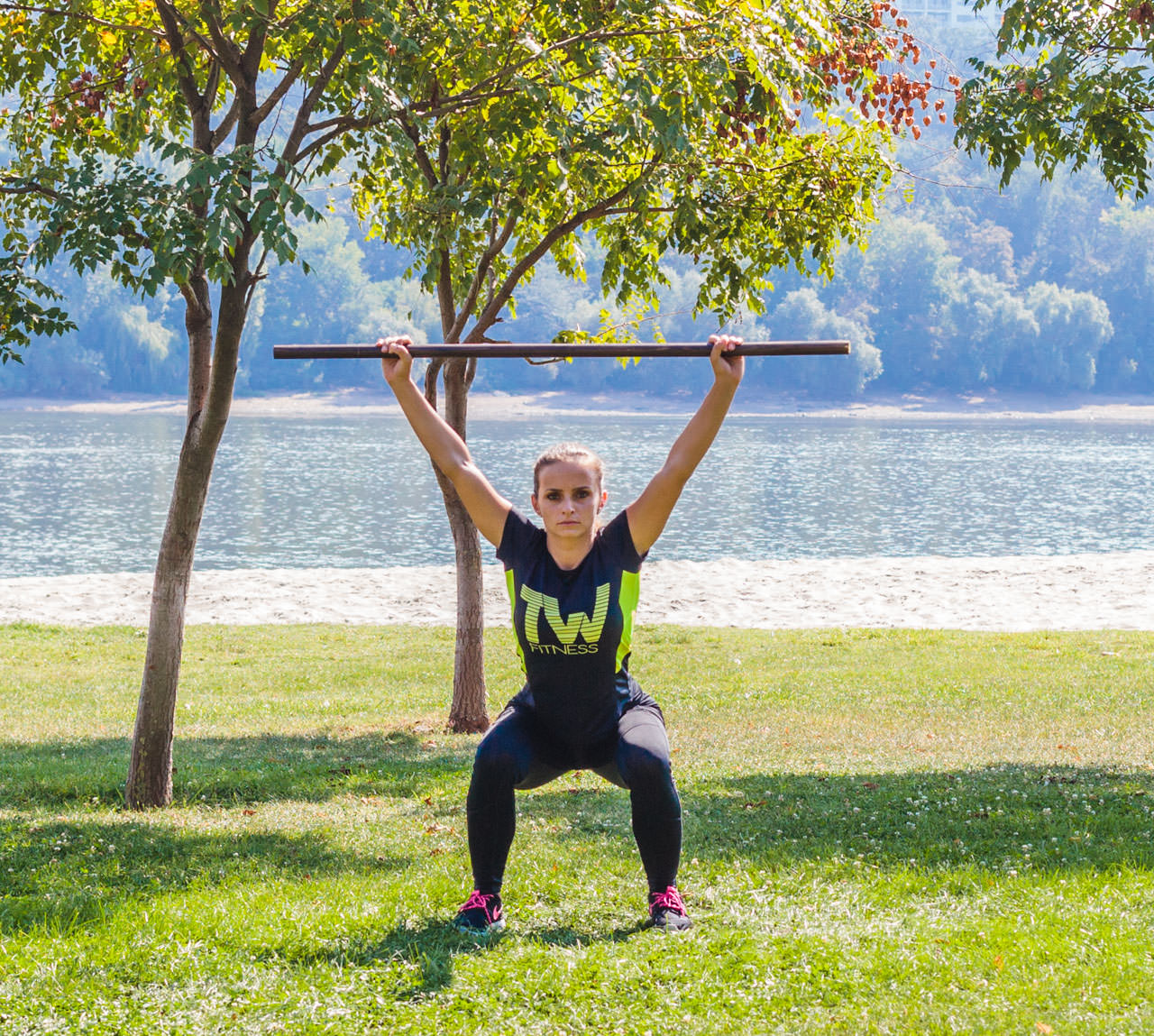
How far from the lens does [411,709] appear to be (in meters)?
12.7

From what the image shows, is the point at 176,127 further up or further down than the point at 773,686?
further up

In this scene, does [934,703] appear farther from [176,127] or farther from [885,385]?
[885,385]

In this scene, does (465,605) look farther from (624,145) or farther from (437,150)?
(624,145)

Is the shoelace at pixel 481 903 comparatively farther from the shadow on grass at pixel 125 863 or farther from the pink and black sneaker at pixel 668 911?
the shadow on grass at pixel 125 863

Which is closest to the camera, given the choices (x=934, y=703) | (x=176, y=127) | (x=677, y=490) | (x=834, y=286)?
(x=677, y=490)

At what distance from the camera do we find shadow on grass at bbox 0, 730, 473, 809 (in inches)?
333

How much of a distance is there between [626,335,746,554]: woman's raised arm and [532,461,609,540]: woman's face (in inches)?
6.1

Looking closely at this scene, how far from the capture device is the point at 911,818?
717 cm

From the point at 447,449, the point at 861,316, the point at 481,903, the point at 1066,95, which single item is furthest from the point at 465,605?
the point at 861,316

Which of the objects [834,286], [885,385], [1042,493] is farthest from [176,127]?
[834,286]

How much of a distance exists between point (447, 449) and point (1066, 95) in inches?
213

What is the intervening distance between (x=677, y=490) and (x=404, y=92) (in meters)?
4.95

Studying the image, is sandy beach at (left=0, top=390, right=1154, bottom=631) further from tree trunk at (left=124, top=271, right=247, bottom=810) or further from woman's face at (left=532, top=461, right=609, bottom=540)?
woman's face at (left=532, top=461, right=609, bottom=540)

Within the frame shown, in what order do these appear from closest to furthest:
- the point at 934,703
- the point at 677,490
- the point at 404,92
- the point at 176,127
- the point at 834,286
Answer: the point at 677,490
the point at 404,92
the point at 176,127
the point at 934,703
the point at 834,286
